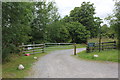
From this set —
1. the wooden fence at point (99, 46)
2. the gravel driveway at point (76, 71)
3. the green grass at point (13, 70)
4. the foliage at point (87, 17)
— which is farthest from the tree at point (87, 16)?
the green grass at point (13, 70)

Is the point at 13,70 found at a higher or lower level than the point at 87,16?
lower

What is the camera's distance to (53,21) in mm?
22281

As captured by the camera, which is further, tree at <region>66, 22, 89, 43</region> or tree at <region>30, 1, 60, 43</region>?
tree at <region>66, 22, 89, 43</region>

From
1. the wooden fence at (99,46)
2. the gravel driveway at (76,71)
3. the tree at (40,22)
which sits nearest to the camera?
the gravel driveway at (76,71)

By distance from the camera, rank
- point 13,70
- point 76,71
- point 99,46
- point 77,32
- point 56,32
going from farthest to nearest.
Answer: point 77,32, point 56,32, point 99,46, point 13,70, point 76,71

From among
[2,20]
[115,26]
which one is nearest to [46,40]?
[115,26]

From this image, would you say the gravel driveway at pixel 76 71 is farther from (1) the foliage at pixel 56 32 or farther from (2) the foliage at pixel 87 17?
(2) the foliage at pixel 87 17

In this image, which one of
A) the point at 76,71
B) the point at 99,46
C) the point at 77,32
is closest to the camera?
the point at 76,71

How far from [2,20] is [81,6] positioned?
92.9 feet

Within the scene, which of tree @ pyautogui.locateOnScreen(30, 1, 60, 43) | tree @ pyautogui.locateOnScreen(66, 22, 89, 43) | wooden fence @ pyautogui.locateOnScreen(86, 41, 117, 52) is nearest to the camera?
wooden fence @ pyautogui.locateOnScreen(86, 41, 117, 52)

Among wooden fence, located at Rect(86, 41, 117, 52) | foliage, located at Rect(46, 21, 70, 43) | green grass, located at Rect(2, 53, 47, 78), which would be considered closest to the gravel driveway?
green grass, located at Rect(2, 53, 47, 78)

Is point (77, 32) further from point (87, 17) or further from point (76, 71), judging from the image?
point (76, 71)

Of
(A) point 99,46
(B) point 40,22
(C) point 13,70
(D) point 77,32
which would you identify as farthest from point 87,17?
(C) point 13,70

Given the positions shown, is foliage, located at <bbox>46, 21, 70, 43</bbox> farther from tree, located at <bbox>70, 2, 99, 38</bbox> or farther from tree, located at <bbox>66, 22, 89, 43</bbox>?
tree, located at <bbox>70, 2, 99, 38</bbox>
